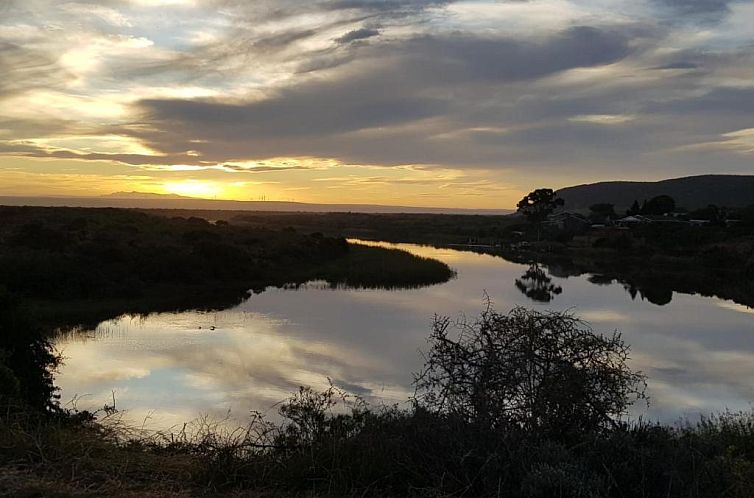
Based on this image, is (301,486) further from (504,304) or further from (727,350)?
(504,304)

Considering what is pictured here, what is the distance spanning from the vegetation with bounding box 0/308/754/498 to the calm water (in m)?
4.74

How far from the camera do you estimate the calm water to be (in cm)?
1371

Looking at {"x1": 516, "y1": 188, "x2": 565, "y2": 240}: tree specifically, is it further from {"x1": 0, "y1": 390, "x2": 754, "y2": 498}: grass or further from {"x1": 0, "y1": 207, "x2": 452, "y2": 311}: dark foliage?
{"x1": 0, "y1": 390, "x2": 754, "y2": 498}: grass

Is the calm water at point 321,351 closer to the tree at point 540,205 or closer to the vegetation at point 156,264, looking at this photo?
the vegetation at point 156,264

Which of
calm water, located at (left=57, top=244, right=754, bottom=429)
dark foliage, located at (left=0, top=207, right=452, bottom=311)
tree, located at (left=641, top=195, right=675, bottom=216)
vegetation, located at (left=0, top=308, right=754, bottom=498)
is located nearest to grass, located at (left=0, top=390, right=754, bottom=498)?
vegetation, located at (left=0, top=308, right=754, bottom=498)

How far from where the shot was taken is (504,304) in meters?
29.8

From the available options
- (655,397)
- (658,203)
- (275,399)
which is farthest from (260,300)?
(658,203)

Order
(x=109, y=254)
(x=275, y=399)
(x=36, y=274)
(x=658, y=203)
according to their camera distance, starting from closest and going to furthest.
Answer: (x=275, y=399) < (x=36, y=274) < (x=109, y=254) < (x=658, y=203)

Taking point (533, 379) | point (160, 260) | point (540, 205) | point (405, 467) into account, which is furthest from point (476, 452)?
point (540, 205)

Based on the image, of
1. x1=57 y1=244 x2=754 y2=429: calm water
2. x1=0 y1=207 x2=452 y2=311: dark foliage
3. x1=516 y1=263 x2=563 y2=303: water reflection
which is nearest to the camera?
x1=57 y1=244 x2=754 y2=429: calm water

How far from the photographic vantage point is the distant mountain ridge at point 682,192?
15050 cm

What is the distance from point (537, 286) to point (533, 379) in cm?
3421

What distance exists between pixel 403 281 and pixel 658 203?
7457cm

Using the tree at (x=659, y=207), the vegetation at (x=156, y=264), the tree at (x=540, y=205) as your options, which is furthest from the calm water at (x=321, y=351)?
the tree at (x=659, y=207)
